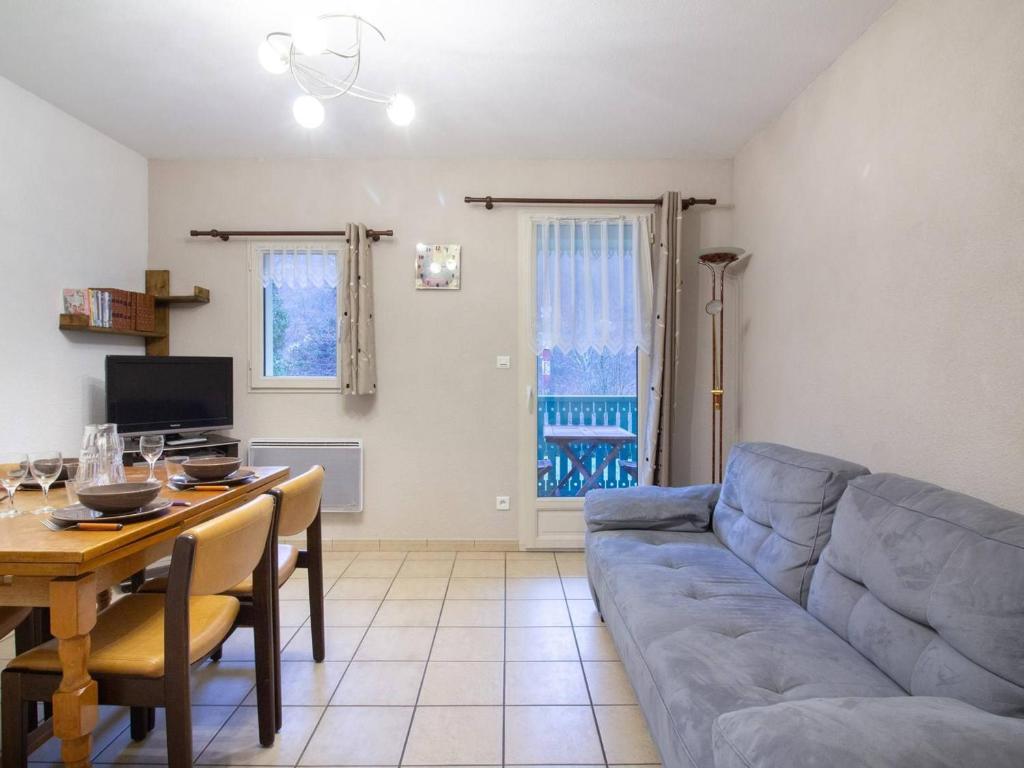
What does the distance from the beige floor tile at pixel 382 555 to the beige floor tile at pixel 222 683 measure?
125cm

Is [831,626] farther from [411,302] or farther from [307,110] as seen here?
[411,302]

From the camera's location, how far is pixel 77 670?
1194mm

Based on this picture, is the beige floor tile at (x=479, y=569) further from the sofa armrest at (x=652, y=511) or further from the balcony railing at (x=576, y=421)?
the sofa armrest at (x=652, y=511)

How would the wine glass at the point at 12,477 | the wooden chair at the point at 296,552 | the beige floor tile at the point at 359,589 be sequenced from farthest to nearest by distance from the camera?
the beige floor tile at the point at 359,589 → the wooden chair at the point at 296,552 → the wine glass at the point at 12,477

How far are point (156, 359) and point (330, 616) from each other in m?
1.83

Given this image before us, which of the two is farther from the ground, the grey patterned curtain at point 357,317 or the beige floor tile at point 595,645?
the grey patterned curtain at point 357,317

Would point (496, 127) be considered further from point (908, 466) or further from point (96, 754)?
point (96, 754)

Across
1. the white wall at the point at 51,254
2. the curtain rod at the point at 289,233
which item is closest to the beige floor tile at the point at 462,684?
the white wall at the point at 51,254

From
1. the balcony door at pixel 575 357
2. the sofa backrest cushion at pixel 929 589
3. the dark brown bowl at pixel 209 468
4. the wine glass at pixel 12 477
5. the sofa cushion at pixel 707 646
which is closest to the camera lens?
the sofa backrest cushion at pixel 929 589

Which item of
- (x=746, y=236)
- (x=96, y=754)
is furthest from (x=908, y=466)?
(x=96, y=754)

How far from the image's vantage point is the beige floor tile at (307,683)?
6.29 ft

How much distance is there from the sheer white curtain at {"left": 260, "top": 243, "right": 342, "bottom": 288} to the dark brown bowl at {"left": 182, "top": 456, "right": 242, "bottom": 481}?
1805mm

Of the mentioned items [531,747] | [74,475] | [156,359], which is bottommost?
[531,747]

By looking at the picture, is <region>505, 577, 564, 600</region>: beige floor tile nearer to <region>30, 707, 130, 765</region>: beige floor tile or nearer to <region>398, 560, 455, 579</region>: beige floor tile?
<region>398, 560, 455, 579</region>: beige floor tile
